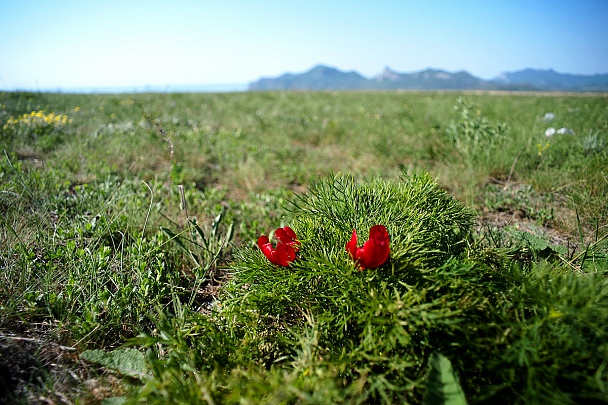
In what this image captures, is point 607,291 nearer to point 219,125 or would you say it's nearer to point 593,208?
point 593,208

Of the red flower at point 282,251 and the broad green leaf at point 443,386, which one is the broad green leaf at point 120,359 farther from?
the broad green leaf at point 443,386

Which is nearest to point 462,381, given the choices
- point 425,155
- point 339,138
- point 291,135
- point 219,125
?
point 425,155

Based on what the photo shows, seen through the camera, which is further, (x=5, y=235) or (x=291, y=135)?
(x=291, y=135)

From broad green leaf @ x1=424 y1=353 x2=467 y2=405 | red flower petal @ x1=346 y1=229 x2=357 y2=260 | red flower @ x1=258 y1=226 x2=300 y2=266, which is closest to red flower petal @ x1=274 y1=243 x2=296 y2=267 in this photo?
red flower @ x1=258 y1=226 x2=300 y2=266

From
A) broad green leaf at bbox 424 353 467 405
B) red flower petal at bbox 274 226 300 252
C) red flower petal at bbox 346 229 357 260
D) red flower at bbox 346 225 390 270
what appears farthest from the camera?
red flower petal at bbox 274 226 300 252

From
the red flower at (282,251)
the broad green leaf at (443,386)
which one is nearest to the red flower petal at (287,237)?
the red flower at (282,251)

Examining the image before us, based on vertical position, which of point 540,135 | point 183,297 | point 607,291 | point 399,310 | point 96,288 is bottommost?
point 183,297

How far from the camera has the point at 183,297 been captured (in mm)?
1962

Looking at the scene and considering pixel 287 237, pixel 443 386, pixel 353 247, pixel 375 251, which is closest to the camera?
pixel 443 386

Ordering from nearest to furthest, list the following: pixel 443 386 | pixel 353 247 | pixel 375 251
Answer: pixel 443 386 → pixel 375 251 → pixel 353 247

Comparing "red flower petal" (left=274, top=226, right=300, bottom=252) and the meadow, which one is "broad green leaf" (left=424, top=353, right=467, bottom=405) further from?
"red flower petal" (left=274, top=226, right=300, bottom=252)

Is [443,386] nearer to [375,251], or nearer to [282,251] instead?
[375,251]

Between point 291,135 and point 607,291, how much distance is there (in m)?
5.99

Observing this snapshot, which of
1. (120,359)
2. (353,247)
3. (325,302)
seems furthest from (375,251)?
(120,359)
